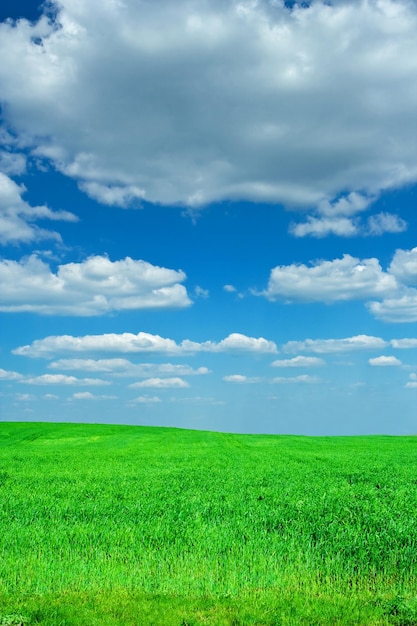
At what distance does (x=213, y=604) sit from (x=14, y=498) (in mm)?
11873

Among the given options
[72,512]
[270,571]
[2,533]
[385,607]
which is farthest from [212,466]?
[385,607]

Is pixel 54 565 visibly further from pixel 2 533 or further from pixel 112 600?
pixel 2 533

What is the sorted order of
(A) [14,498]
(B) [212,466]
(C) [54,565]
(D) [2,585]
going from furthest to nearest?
1. (B) [212,466]
2. (A) [14,498]
3. (C) [54,565]
4. (D) [2,585]

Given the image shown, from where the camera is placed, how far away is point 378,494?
1972 centimetres

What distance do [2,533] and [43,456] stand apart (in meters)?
23.0

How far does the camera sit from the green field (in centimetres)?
941

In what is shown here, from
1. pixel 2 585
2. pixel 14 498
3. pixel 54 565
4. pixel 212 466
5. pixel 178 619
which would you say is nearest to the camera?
pixel 178 619

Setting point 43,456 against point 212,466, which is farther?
point 43,456

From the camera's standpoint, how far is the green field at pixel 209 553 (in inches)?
370

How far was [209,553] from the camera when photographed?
12.4 metres

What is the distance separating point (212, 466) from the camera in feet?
97.9

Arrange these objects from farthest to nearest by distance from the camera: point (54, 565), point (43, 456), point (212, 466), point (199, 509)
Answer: point (43, 456)
point (212, 466)
point (199, 509)
point (54, 565)

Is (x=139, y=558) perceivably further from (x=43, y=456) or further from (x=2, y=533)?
(x=43, y=456)

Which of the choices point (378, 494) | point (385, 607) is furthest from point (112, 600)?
point (378, 494)
